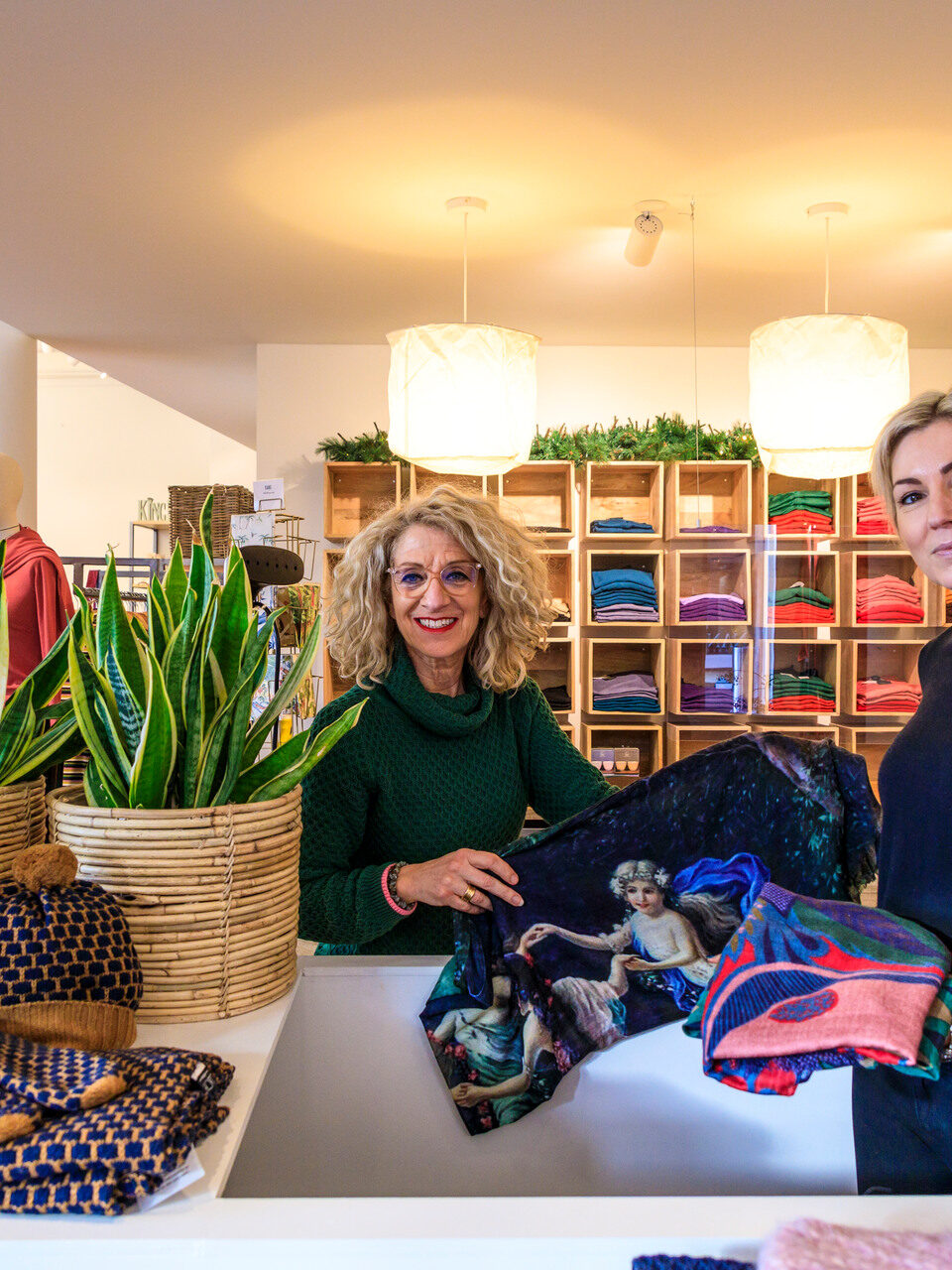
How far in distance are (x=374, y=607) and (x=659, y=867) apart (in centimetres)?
73

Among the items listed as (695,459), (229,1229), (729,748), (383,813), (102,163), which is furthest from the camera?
(695,459)

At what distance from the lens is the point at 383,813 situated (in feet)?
5.24

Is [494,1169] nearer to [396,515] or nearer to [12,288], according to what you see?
[396,515]

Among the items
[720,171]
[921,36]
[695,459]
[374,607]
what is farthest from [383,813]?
[695,459]

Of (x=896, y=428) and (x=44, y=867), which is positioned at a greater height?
(x=896, y=428)

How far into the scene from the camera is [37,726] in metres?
1.15

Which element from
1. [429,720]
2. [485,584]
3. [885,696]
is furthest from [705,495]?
[429,720]

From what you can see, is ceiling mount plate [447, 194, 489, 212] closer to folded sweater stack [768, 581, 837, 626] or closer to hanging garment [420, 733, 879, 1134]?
folded sweater stack [768, 581, 837, 626]

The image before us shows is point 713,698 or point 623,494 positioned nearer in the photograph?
point 713,698

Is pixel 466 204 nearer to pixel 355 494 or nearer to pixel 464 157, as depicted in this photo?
pixel 464 157

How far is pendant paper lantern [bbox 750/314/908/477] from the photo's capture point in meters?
3.76

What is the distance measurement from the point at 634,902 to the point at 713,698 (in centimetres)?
404

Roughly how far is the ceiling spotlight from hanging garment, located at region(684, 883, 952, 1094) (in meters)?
3.60

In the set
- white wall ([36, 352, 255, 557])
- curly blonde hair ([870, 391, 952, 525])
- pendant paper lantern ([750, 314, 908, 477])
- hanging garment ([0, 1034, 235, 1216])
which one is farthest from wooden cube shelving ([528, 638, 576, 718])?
white wall ([36, 352, 255, 557])
